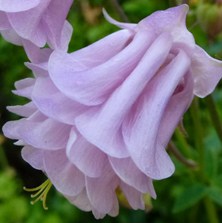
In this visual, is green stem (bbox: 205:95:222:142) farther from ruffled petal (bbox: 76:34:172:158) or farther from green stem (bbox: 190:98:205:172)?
ruffled petal (bbox: 76:34:172:158)

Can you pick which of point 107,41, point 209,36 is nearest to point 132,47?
point 107,41

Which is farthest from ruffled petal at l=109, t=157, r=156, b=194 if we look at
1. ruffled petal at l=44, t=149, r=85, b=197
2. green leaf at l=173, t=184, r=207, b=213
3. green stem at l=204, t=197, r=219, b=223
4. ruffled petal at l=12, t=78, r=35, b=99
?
green stem at l=204, t=197, r=219, b=223

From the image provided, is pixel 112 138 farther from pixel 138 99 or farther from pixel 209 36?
pixel 209 36

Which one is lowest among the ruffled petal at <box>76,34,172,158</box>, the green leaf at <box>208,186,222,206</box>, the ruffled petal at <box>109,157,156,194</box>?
the green leaf at <box>208,186,222,206</box>

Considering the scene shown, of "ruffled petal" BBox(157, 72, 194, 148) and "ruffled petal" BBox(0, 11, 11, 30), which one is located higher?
"ruffled petal" BBox(0, 11, 11, 30)

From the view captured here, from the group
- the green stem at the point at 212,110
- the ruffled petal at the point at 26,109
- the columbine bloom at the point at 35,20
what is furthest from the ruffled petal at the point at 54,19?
the green stem at the point at 212,110

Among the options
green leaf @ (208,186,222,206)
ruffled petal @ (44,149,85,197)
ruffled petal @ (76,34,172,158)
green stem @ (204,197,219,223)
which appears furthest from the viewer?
green stem @ (204,197,219,223)

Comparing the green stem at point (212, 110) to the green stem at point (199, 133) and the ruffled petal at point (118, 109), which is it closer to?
the green stem at point (199, 133)

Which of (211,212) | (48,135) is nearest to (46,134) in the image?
(48,135)

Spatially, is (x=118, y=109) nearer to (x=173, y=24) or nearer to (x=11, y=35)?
(x=173, y=24)
